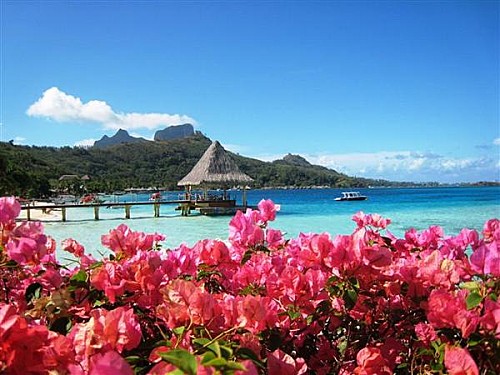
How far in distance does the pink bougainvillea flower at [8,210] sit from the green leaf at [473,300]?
3.21 ft

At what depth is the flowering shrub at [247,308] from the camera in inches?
24.7

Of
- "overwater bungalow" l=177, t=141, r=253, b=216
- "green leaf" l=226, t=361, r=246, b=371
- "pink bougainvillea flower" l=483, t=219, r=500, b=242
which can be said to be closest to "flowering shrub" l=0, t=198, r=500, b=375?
"green leaf" l=226, t=361, r=246, b=371

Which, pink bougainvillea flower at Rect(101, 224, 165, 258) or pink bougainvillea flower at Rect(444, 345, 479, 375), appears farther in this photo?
pink bougainvillea flower at Rect(101, 224, 165, 258)

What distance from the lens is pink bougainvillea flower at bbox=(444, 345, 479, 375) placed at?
2.01 ft

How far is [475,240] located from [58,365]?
1.12 meters

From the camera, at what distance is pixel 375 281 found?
1.03m

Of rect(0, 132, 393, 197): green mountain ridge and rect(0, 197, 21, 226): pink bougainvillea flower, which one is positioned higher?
rect(0, 132, 393, 197): green mountain ridge

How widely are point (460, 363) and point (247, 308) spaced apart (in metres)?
0.31

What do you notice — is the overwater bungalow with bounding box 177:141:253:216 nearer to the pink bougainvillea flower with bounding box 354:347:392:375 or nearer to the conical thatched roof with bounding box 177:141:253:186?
the conical thatched roof with bounding box 177:141:253:186

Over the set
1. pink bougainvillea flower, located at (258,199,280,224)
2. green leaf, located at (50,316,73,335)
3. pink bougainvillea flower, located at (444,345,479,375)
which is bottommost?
green leaf, located at (50,316,73,335)

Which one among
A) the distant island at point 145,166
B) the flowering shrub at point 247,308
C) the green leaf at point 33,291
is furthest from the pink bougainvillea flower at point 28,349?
the distant island at point 145,166

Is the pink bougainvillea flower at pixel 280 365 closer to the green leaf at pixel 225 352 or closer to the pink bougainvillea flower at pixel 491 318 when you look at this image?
the green leaf at pixel 225 352

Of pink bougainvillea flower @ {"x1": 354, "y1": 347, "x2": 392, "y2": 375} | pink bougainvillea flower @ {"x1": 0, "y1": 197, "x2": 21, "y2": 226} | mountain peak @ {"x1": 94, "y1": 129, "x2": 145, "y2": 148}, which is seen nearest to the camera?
pink bougainvillea flower @ {"x1": 354, "y1": 347, "x2": 392, "y2": 375}

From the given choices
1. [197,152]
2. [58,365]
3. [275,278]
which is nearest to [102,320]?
[58,365]
